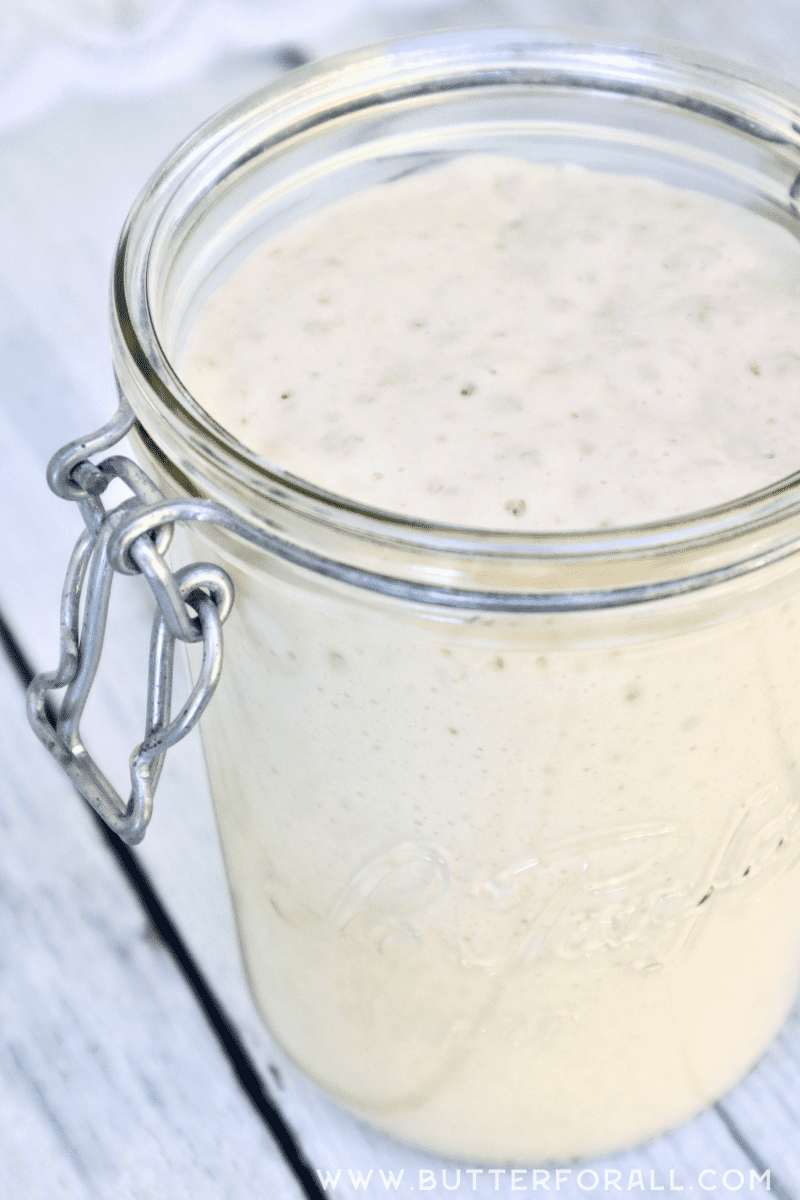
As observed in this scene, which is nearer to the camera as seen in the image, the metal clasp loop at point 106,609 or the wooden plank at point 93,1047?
the metal clasp loop at point 106,609

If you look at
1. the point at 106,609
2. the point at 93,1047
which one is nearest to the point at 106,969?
the point at 93,1047

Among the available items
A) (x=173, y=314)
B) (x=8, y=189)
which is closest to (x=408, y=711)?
(x=173, y=314)

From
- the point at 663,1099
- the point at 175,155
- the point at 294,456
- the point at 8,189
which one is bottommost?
the point at 663,1099

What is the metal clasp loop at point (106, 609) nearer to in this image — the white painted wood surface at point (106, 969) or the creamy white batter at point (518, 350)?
the creamy white batter at point (518, 350)

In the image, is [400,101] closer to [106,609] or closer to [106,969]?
[106,609]

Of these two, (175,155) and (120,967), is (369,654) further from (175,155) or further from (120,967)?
(120,967)

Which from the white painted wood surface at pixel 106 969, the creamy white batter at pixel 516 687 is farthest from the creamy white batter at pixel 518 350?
the white painted wood surface at pixel 106 969

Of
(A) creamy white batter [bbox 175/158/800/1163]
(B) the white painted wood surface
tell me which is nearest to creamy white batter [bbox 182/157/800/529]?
(A) creamy white batter [bbox 175/158/800/1163]
